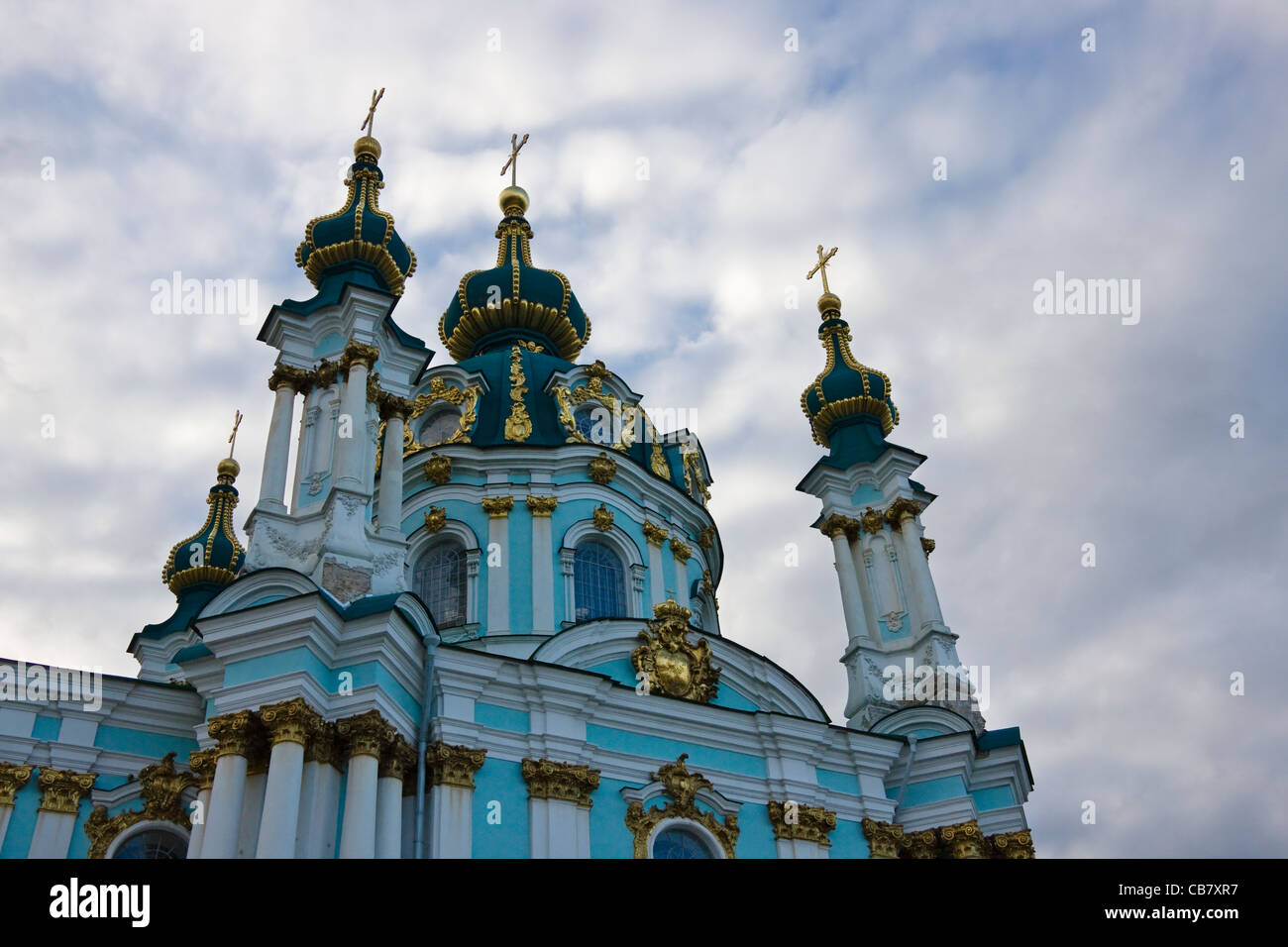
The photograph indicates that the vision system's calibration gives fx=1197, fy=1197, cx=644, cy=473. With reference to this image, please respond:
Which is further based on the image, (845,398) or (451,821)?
(845,398)

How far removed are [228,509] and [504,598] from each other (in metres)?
6.82

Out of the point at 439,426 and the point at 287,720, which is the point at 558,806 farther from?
the point at 439,426

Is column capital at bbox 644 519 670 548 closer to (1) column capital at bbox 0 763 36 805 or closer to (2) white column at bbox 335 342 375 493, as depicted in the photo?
(2) white column at bbox 335 342 375 493

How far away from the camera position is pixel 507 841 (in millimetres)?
12906

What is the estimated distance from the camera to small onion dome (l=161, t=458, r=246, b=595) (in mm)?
20703

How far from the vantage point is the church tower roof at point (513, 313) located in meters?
23.8

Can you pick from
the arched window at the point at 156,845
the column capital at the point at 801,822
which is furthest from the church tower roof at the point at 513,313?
the arched window at the point at 156,845

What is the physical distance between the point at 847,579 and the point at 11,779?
12353 mm

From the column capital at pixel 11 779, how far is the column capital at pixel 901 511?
12.9 m

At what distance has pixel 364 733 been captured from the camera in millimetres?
11633

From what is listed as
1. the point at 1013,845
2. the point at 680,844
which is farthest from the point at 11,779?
the point at 1013,845

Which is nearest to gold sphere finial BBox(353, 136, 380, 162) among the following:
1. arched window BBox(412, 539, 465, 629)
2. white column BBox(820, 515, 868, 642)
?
arched window BBox(412, 539, 465, 629)

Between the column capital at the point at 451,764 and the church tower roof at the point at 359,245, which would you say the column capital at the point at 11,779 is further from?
the church tower roof at the point at 359,245
